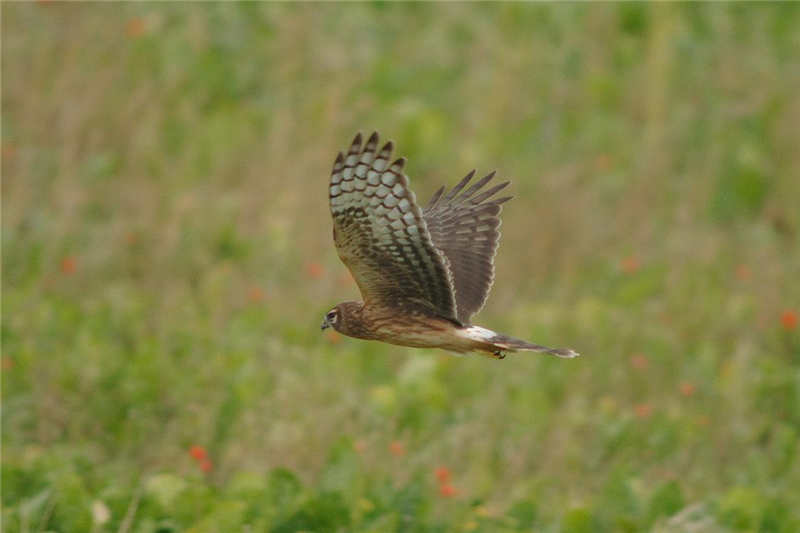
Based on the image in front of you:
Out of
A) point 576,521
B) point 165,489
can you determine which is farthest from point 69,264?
point 576,521

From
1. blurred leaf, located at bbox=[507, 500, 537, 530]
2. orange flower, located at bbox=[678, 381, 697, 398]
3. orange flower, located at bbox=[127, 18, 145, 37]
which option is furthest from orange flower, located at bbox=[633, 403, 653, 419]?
orange flower, located at bbox=[127, 18, 145, 37]

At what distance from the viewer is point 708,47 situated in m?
11.4

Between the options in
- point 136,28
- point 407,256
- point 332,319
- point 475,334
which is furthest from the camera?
point 136,28

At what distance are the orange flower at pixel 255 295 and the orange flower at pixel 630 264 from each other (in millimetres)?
2499

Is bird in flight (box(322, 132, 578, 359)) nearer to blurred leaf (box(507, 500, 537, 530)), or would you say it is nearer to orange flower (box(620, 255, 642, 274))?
blurred leaf (box(507, 500, 537, 530))

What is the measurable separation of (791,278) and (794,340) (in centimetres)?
94

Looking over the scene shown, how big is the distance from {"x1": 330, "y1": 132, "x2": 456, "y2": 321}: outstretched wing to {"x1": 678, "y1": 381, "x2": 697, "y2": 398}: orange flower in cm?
269

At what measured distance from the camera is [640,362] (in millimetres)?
7637

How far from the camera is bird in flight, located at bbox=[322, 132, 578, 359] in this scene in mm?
4730

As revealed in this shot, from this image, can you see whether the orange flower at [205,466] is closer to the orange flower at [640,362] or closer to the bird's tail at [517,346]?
the bird's tail at [517,346]

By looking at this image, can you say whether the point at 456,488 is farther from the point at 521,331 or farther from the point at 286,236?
the point at 286,236

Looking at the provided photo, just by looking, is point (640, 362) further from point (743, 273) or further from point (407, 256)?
point (407, 256)

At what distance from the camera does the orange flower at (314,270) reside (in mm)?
7641

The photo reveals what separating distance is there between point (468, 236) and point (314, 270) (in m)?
1.88
